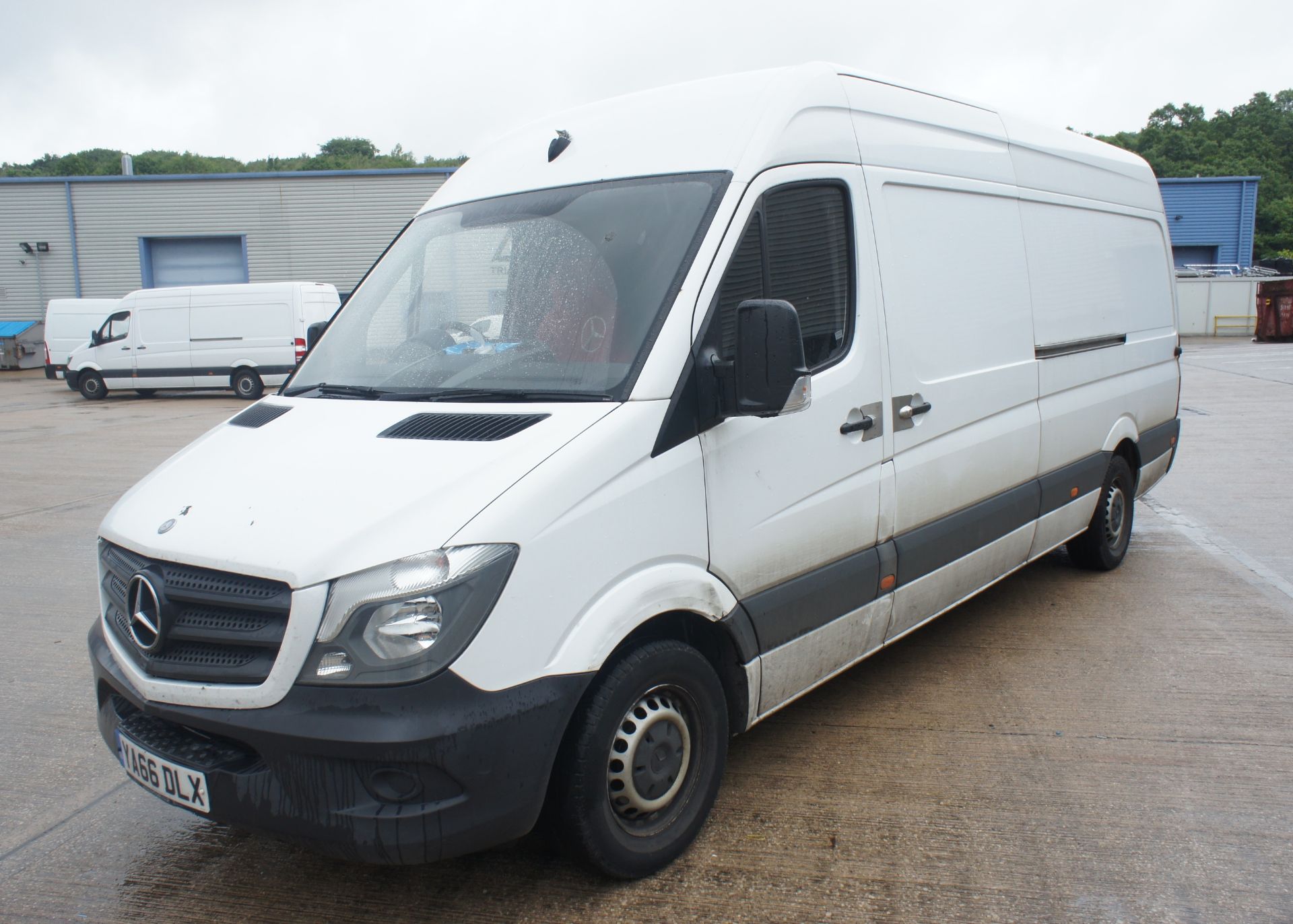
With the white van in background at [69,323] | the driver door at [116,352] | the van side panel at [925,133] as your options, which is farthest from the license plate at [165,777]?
the white van in background at [69,323]

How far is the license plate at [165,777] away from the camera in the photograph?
2.62m

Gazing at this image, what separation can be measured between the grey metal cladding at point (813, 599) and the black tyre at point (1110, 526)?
2.73 m

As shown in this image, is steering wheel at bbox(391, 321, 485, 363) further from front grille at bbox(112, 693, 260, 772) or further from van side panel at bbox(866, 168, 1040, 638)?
van side panel at bbox(866, 168, 1040, 638)

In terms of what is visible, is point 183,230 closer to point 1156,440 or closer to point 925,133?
point 1156,440

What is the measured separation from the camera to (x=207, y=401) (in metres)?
21.9

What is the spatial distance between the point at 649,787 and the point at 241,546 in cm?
130

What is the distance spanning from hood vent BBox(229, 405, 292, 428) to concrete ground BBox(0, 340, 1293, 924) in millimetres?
1344

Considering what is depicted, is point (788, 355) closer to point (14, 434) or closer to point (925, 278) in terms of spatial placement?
point (925, 278)

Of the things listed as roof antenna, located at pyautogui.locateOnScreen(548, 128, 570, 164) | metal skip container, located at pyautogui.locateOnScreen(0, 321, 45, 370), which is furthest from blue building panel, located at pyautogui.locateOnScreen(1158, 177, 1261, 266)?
roof antenna, located at pyautogui.locateOnScreen(548, 128, 570, 164)

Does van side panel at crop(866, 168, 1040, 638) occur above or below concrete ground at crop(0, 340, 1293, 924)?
above

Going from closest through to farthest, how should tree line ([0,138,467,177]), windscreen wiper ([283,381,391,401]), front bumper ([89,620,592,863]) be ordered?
front bumper ([89,620,592,863]), windscreen wiper ([283,381,391,401]), tree line ([0,138,467,177])

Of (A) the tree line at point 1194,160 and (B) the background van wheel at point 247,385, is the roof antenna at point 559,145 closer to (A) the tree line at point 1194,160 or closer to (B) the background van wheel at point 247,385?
(B) the background van wheel at point 247,385

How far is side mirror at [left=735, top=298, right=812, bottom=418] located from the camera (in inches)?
112

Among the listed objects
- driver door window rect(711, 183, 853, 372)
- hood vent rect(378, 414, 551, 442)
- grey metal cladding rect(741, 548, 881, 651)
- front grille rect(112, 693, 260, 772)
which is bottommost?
front grille rect(112, 693, 260, 772)
